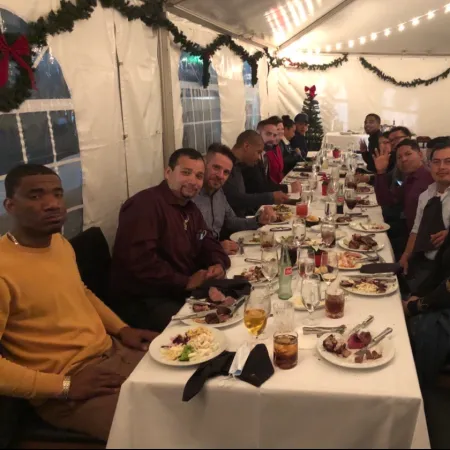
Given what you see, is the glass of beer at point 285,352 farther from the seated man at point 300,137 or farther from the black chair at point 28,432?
the seated man at point 300,137

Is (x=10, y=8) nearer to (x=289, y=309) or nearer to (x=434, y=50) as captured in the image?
(x=289, y=309)

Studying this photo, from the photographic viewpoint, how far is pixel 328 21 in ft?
23.5

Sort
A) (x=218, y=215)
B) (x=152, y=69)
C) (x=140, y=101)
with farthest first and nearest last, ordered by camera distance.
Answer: (x=152, y=69), (x=140, y=101), (x=218, y=215)

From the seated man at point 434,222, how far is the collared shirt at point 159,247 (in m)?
1.18

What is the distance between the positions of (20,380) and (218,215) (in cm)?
183

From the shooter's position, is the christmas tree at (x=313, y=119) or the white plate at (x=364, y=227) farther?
the christmas tree at (x=313, y=119)

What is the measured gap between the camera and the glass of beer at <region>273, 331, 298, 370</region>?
134cm

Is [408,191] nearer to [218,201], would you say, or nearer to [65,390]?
[218,201]

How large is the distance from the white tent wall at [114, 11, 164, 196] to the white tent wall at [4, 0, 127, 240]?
0.11 metres

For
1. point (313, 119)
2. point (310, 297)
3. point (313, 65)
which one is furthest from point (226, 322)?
point (313, 65)

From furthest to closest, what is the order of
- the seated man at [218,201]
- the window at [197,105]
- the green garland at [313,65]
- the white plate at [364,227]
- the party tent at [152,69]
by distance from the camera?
the green garland at [313,65]
the window at [197,105]
the seated man at [218,201]
the white plate at [364,227]
the party tent at [152,69]

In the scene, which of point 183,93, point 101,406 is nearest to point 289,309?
point 101,406

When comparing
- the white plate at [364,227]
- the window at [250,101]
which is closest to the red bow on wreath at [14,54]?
the white plate at [364,227]

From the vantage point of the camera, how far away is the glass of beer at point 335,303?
164 centimetres
